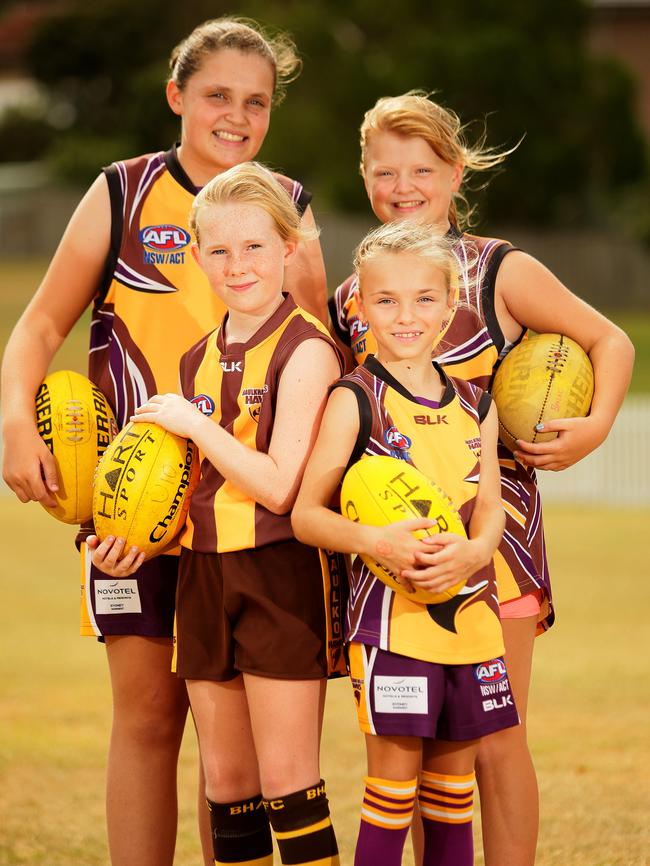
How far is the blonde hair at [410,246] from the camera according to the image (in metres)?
3.09

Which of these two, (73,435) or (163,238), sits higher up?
(163,238)

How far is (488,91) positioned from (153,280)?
98.3 ft

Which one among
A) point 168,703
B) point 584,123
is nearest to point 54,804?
point 168,703

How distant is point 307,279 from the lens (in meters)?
3.55

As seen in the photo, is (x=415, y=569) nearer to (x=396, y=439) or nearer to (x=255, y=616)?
(x=396, y=439)

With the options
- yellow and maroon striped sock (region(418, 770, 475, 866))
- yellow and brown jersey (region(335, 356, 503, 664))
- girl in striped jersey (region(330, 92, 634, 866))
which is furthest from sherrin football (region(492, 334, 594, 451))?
yellow and maroon striped sock (region(418, 770, 475, 866))

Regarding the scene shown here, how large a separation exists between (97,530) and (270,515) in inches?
17.8

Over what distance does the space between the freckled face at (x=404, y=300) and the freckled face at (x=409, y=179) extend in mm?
421

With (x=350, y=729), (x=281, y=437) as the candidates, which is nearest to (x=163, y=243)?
(x=281, y=437)

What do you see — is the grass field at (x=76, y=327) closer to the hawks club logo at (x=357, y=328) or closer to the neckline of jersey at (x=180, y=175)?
the neckline of jersey at (x=180, y=175)

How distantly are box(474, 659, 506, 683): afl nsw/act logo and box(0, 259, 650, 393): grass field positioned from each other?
2155 centimetres

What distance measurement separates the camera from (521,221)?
35.1 meters

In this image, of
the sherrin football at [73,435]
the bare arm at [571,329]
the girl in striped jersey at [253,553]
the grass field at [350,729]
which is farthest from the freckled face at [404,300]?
the grass field at [350,729]

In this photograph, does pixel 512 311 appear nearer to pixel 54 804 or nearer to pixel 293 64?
pixel 293 64
